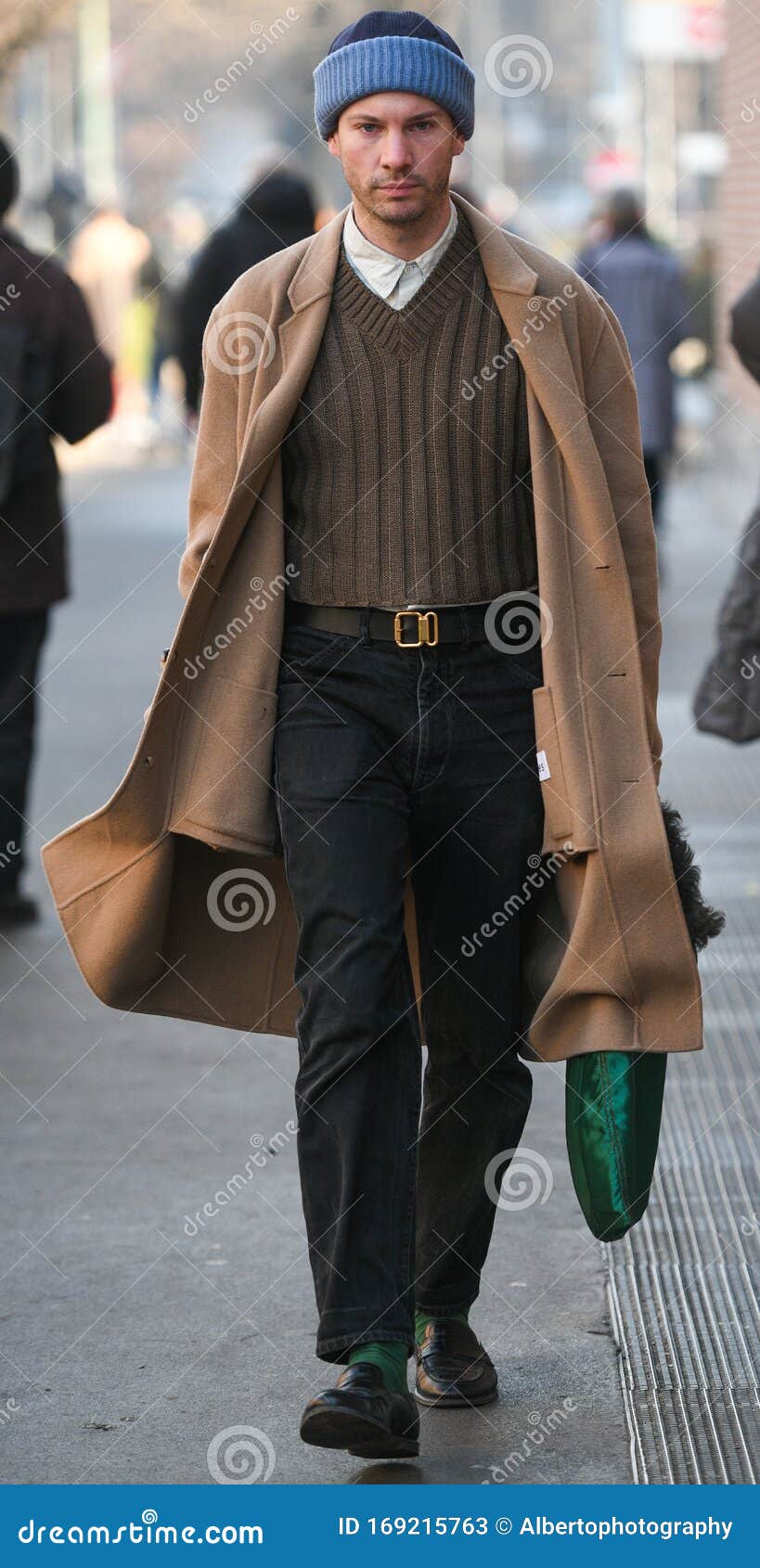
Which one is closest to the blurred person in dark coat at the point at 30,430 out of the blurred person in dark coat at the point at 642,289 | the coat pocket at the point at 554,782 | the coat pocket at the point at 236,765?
the coat pocket at the point at 236,765

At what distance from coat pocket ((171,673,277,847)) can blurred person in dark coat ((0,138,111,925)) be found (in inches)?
133

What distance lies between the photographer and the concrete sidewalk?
3.78 meters

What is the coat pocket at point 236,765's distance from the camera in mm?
3807

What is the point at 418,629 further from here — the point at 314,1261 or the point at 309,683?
the point at 314,1261

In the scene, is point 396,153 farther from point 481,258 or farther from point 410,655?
point 410,655

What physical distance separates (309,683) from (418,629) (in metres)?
0.19

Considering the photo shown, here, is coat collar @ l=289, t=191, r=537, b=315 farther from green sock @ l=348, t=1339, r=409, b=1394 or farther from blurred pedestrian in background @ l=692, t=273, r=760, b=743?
blurred pedestrian in background @ l=692, t=273, r=760, b=743

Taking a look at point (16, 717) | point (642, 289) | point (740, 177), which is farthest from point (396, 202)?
point (740, 177)

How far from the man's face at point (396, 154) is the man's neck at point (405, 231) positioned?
0.02 metres

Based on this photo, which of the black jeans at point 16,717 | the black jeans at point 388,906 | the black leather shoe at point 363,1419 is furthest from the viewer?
the black jeans at point 16,717

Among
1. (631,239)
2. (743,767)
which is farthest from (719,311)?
(743,767)

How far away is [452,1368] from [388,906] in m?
0.82

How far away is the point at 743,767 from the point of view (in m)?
9.57

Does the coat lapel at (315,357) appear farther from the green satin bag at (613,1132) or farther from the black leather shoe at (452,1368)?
the black leather shoe at (452,1368)
